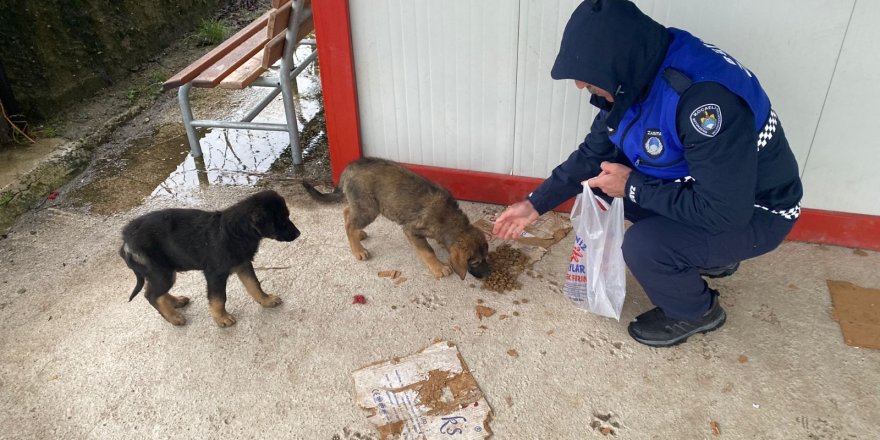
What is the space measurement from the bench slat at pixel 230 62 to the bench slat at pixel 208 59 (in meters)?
0.06

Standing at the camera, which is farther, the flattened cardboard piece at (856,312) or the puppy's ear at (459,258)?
the puppy's ear at (459,258)

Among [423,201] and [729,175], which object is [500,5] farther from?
[729,175]

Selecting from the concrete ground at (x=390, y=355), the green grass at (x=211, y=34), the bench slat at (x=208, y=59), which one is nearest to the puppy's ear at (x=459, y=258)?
the concrete ground at (x=390, y=355)

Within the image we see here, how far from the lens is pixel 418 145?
190 inches

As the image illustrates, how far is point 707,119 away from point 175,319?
3.20 metres

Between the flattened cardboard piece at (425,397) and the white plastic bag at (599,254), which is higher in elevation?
the white plastic bag at (599,254)

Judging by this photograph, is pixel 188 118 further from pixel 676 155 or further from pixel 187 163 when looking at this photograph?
pixel 676 155

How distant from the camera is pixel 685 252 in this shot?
125 inches

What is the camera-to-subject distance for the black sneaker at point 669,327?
3471mm

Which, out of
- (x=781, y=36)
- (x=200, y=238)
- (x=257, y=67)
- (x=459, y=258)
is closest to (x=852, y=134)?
(x=781, y=36)

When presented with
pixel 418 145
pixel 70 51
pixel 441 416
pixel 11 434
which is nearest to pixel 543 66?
pixel 418 145

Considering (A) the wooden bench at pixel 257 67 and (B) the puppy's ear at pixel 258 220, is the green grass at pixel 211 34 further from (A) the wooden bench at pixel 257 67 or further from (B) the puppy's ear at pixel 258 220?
(B) the puppy's ear at pixel 258 220

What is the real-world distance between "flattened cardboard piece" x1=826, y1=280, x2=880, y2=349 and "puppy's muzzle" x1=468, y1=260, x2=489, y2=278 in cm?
214

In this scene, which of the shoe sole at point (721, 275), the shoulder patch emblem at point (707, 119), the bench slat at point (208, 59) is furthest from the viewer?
the bench slat at point (208, 59)
